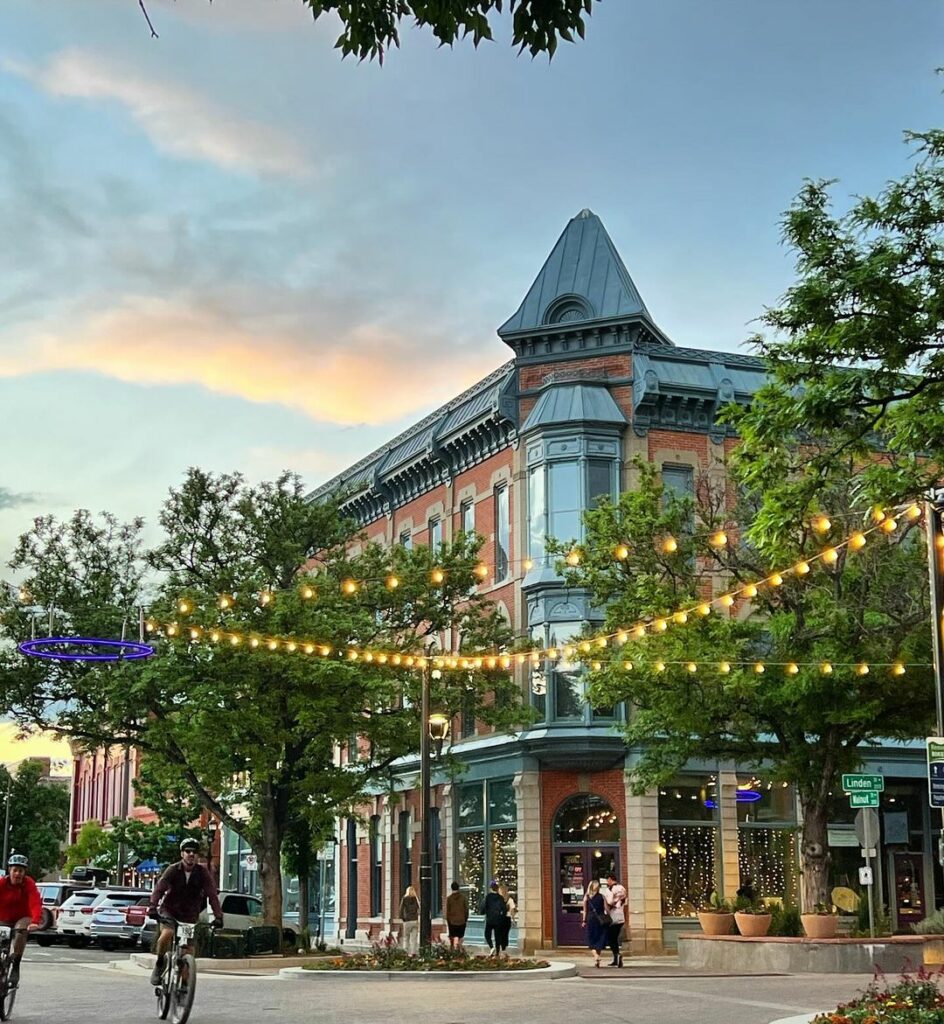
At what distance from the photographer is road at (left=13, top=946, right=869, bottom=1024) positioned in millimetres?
16625

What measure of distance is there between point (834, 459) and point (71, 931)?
34.1m

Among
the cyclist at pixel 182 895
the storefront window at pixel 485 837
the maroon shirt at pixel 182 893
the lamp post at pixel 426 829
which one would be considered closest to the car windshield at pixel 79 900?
the storefront window at pixel 485 837

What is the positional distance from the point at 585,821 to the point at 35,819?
93.8 meters

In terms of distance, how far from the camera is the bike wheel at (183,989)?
47.6 feet

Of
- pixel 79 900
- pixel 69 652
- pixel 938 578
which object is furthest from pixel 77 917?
pixel 938 578

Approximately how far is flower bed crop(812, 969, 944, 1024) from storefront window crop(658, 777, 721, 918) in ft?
78.6

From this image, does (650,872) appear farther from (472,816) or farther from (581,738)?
(472,816)

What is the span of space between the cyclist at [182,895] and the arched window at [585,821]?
2447 cm

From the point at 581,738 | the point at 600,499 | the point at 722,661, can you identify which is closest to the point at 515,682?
the point at 581,738

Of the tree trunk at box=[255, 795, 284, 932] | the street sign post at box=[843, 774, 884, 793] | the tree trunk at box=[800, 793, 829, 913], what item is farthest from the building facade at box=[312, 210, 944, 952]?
the street sign post at box=[843, 774, 884, 793]

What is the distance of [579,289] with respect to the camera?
4178cm

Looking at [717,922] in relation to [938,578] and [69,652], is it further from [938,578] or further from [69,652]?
[69,652]

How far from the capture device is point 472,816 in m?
42.2

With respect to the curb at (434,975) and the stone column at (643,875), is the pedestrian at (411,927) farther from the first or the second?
the stone column at (643,875)
